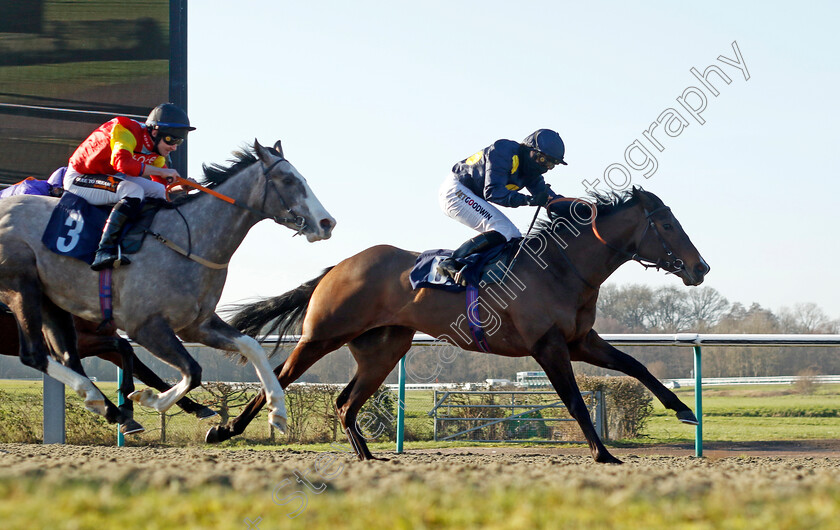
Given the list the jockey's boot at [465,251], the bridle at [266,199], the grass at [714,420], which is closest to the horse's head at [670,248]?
the jockey's boot at [465,251]

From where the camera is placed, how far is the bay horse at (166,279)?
4.44 metres

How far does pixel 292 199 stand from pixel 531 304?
160 centimetres

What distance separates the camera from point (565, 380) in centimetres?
502

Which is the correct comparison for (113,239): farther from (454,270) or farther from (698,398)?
(698,398)

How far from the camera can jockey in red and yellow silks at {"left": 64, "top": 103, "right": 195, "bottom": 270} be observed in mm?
4562

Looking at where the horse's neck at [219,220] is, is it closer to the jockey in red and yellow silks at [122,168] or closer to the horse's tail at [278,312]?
the jockey in red and yellow silks at [122,168]

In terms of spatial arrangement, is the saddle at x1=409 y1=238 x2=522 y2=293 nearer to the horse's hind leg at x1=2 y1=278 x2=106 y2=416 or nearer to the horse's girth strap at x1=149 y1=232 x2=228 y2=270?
the horse's girth strap at x1=149 y1=232 x2=228 y2=270

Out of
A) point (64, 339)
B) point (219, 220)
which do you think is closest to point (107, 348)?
point (64, 339)

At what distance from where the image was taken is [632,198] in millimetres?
5602

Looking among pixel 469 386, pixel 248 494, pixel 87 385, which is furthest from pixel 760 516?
pixel 469 386

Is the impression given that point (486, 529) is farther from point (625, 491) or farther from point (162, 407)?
point (162, 407)

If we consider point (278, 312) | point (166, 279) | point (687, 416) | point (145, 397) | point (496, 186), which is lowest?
point (687, 416)

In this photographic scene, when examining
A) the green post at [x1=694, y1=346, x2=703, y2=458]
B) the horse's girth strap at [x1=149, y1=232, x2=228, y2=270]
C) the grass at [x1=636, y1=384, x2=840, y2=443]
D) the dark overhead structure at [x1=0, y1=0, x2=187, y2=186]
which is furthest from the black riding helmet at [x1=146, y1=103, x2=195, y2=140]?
the grass at [x1=636, y1=384, x2=840, y2=443]

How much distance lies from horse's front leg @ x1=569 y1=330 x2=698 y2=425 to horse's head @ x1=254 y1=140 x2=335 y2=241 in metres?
1.88
